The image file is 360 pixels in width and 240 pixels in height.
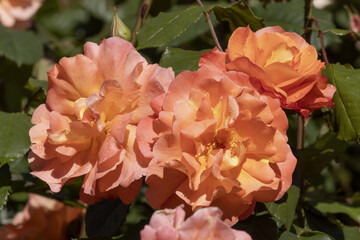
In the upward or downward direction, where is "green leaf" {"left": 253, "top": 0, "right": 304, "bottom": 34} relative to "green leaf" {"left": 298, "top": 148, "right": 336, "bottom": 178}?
upward

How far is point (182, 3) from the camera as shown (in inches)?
72.9

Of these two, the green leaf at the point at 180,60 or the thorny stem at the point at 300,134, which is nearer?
the green leaf at the point at 180,60

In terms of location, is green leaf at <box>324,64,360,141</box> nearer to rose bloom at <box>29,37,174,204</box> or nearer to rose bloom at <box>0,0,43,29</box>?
rose bloom at <box>29,37,174,204</box>

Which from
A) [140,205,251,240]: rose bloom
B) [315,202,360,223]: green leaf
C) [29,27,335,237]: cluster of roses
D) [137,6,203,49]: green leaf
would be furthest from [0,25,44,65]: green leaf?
[140,205,251,240]: rose bloom

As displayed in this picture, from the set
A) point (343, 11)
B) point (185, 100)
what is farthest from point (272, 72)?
point (343, 11)

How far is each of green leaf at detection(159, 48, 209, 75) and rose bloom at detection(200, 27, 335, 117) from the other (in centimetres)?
11

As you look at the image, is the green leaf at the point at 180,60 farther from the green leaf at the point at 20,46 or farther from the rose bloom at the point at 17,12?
the rose bloom at the point at 17,12

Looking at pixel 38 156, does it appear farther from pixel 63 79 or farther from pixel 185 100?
pixel 185 100

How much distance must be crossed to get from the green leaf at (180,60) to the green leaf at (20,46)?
0.76 metres

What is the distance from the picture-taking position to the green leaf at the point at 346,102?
2.85 ft

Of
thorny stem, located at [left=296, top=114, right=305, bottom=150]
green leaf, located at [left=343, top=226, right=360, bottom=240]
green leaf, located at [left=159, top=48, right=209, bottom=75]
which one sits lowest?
green leaf, located at [left=343, top=226, right=360, bottom=240]

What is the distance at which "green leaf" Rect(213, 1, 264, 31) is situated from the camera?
3.10 ft

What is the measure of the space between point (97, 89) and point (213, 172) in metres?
0.24

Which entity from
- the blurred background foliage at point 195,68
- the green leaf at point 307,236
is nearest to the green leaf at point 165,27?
the blurred background foliage at point 195,68
